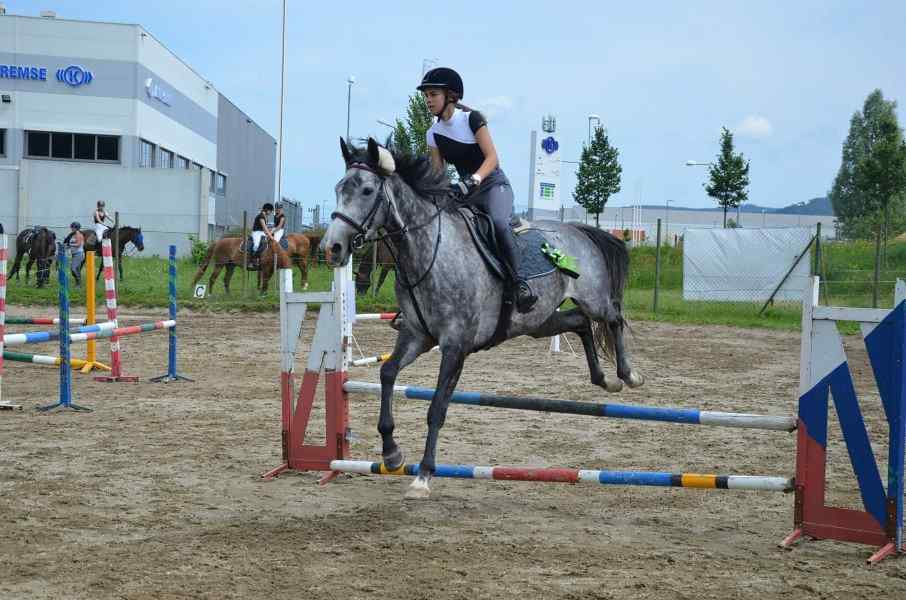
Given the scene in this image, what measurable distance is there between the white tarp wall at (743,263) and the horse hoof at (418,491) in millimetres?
15865

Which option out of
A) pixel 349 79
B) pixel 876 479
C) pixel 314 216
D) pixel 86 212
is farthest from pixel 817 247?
pixel 349 79

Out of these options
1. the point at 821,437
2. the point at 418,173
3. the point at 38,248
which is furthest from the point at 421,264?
the point at 38,248

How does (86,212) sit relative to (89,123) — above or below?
below

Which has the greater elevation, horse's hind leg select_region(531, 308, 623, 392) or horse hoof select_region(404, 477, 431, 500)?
horse's hind leg select_region(531, 308, 623, 392)

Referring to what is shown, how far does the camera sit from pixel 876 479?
16.3 feet

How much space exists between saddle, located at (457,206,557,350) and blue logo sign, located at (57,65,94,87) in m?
36.5

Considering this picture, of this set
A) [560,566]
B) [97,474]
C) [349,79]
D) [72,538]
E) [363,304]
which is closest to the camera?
[560,566]

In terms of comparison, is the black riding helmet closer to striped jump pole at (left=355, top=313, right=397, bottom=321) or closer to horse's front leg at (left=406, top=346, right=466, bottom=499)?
horse's front leg at (left=406, top=346, right=466, bottom=499)

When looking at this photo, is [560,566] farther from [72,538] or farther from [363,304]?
[363,304]

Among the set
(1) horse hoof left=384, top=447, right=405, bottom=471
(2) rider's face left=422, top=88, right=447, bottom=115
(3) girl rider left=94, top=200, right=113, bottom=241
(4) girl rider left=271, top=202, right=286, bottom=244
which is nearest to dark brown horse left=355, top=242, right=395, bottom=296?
(4) girl rider left=271, top=202, right=286, bottom=244

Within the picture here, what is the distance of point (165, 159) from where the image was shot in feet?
146

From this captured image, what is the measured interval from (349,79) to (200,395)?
42111 millimetres

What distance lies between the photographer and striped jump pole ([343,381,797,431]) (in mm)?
5465

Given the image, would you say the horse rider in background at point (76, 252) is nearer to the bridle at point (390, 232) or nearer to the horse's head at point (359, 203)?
the bridle at point (390, 232)
